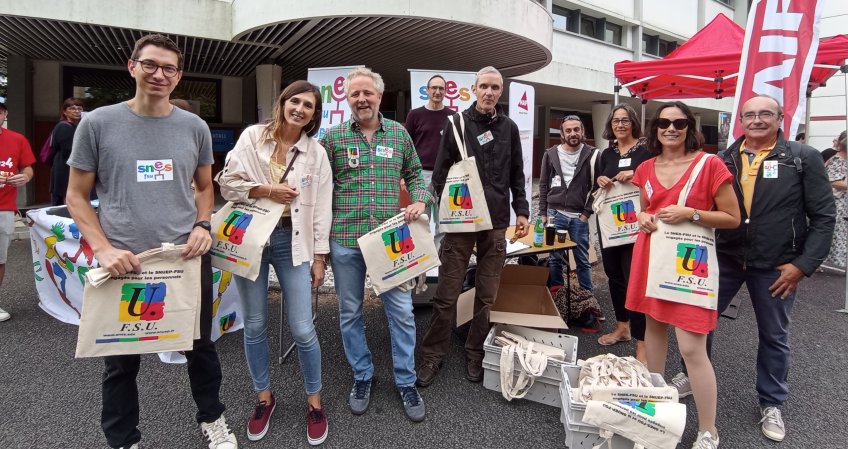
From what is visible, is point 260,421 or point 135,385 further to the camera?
point 260,421

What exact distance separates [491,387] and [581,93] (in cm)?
1452

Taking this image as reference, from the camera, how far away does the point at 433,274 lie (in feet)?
14.7

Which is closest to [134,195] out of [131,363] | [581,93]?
[131,363]

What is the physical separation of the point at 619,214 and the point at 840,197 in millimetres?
5138

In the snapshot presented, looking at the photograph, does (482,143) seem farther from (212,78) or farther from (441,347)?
(212,78)

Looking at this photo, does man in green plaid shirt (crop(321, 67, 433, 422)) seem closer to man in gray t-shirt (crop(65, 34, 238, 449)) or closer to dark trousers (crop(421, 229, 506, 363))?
dark trousers (crop(421, 229, 506, 363))

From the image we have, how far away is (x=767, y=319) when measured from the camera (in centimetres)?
247

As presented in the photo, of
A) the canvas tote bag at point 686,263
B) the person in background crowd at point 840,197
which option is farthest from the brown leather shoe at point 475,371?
the person in background crowd at point 840,197

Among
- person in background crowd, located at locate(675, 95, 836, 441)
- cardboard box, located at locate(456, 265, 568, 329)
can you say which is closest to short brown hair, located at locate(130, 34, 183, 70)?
cardboard box, located at locate(456, 265, 568, 329)

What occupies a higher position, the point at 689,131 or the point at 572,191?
the point at 689,131

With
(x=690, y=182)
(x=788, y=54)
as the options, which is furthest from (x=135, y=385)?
(x=788, y=54)

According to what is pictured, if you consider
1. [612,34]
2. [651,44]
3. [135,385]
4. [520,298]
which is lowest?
[135,385]

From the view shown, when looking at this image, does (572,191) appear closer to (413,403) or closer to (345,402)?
(413,403)

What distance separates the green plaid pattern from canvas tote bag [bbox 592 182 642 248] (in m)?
1.65
